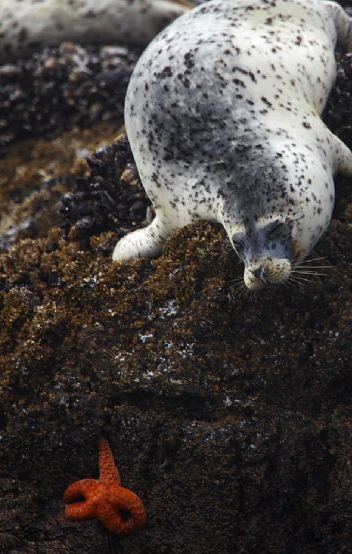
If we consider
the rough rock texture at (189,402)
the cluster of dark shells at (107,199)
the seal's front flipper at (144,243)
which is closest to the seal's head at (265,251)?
the rough rock texture at (189,402)

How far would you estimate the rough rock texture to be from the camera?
4.56 meters

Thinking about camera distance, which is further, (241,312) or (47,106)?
(47,106)

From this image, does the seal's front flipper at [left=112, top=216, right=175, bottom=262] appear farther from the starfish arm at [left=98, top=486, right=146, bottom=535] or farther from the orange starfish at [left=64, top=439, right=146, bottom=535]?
the starfish arm at [left=98, top=486, right=146, bottom=535]

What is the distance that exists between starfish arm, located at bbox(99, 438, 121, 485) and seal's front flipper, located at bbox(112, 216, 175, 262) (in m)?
1.13

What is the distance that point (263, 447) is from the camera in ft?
15.0

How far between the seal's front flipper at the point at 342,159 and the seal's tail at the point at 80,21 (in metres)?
3.17

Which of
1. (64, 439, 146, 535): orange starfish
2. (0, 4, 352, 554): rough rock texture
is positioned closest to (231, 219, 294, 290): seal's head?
(0, 4, 352, 554): rough rock texture

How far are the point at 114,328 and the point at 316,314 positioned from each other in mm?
1138

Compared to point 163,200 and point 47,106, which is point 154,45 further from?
point 47,106

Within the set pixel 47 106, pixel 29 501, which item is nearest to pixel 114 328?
pixel 29 501

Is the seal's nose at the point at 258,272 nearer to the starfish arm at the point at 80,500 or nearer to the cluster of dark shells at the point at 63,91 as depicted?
the starfish arm at the point at 80,500

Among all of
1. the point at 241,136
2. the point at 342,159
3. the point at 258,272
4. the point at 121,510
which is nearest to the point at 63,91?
the point at 241,136

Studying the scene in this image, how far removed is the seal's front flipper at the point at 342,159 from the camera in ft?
16.9

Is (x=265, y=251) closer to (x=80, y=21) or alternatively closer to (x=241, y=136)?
(x=241, y=136)
